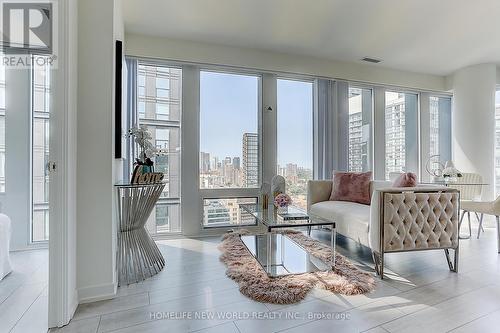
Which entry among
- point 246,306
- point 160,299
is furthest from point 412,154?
point 160,299

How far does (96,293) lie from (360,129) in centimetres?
433

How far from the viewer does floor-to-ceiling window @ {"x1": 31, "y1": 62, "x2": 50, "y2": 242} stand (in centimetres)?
310

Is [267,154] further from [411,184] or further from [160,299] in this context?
[160,299]

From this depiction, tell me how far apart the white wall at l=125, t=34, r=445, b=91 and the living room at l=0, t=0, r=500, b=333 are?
3cm

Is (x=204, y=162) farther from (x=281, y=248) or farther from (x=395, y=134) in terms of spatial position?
(x=395, y=134)

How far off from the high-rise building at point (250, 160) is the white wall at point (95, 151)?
86.4 inches

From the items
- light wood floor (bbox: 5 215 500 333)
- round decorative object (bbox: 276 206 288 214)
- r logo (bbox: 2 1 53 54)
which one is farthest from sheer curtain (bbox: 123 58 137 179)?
round decorative object (bbox: 276 206 288 214)

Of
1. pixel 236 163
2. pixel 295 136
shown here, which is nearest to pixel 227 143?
pixel 236 163

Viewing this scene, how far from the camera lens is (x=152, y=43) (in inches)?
136

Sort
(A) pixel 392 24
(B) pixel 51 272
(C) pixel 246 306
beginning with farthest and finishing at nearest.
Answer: (A) pixel 392 24
(C) pixel 246 306
(B) pixel 51 272

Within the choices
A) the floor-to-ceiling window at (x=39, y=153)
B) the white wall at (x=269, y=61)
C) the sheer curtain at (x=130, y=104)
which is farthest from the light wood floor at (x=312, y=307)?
the white wall at (x=269, y=61)

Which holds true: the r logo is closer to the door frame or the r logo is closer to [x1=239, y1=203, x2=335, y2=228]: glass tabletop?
the door frame

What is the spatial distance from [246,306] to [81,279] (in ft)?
3.94

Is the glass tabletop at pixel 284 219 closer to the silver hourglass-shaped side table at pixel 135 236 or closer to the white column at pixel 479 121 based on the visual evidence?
the silver hourglass-shaped side table at pixel 135 236
